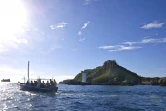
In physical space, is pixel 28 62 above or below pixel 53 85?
above

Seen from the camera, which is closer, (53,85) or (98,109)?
(98,109)

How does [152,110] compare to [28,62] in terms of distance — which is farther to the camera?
[28,62]

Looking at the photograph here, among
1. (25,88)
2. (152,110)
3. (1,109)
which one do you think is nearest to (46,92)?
(25,88)

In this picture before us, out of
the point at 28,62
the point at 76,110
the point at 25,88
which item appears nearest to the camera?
the point at 76,110

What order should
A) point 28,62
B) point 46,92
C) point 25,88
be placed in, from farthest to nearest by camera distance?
1. point 28,62
2. point 25,88
3. point 46,92

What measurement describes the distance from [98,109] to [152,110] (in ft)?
27.0

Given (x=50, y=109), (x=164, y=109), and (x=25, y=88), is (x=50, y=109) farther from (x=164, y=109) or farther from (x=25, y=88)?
(x=25, y=88)

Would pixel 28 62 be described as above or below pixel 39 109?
above

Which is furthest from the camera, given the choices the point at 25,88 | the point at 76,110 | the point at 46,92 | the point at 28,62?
the point at 28,62

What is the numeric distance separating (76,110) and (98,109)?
342 cm

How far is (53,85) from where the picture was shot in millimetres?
78312

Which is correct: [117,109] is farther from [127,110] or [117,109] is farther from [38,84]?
[38,84]

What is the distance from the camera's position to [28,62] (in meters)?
100

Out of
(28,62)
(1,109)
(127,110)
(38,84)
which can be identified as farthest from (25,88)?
(127,110)
